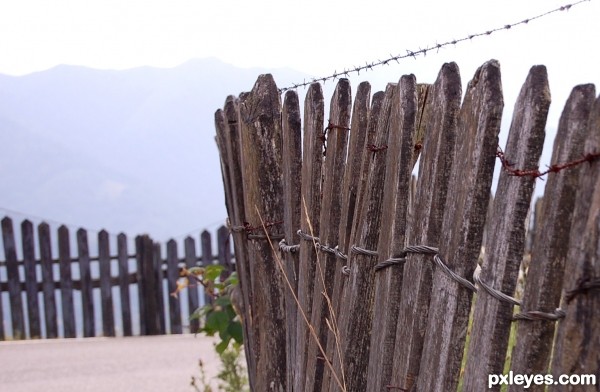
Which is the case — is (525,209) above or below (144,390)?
above

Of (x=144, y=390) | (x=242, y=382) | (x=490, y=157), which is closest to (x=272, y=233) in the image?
(x=490, y=157)

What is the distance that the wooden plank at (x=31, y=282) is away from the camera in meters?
11.4

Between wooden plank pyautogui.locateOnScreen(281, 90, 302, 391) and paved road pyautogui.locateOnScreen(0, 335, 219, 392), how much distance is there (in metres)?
4.37

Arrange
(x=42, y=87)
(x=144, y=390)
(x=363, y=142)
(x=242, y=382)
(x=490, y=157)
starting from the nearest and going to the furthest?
(x=490, y=157) → (x=363, y=142) → (x=242, y=382) → (x=144, y=390) → (x=42, y=87)

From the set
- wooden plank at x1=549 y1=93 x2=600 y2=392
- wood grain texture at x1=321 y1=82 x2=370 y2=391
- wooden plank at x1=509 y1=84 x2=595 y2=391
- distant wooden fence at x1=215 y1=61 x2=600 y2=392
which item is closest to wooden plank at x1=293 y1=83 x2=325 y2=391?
distant wooden fence at x1=215 y1=61 x2=600 y2=392

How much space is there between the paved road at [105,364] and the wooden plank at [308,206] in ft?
15.1

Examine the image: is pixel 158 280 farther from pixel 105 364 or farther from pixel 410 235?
pixel 410 235

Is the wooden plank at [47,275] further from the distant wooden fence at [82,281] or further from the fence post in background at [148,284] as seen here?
the fence post in background at [148,284]

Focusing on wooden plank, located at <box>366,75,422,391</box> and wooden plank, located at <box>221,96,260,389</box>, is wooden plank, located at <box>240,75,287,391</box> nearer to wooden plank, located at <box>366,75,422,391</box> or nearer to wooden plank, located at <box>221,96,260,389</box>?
wooden plank, located at <box>221,96,260,389</box>

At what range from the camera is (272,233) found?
11.4 ft

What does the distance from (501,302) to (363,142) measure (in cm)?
97

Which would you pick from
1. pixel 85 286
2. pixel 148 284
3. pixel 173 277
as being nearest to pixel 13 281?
pixel 85 286

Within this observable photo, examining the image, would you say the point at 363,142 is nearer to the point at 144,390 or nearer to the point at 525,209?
the point at 525,209

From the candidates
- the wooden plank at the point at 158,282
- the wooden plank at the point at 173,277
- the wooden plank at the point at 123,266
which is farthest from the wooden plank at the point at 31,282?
the wooden plank at the point at 173,277
